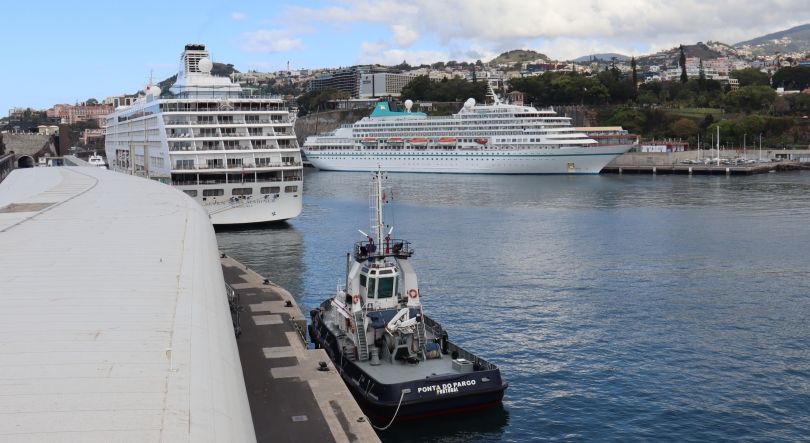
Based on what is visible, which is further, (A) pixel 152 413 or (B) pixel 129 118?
(B) pixel 129 118

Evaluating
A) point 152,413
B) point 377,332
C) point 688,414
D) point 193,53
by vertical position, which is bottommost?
point 688,414

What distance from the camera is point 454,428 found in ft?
61.4

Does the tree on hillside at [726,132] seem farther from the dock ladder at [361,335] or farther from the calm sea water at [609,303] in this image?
the dock ladder at [361,335]

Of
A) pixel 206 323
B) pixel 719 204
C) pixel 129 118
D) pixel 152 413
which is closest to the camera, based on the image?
pixel 152 413

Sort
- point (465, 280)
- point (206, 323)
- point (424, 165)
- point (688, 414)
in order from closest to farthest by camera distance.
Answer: point (206, 323) → point (688, 414) → point (465, 280) → point (424, 165)

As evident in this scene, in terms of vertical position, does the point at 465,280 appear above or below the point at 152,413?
below

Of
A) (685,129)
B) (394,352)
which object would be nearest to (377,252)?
(394,352)

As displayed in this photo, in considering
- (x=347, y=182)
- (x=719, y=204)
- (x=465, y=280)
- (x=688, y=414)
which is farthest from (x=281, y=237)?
(x=347, y=182)

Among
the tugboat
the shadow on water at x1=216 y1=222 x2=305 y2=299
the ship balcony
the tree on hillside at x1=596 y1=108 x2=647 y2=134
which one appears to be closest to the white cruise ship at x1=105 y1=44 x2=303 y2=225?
the shadow on water at x1=216 y1=222 x2=305 y2=299

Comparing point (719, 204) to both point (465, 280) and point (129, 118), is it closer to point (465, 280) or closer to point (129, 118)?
point (465, 280)

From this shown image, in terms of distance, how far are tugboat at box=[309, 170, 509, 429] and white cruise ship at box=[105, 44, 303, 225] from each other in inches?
1102

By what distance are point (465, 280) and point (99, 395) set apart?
1025 inches

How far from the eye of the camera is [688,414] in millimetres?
18859

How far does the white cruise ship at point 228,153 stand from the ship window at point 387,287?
28.9 metres
